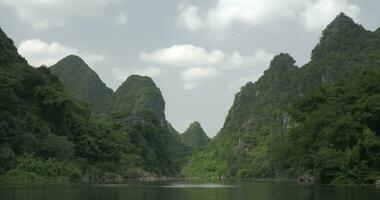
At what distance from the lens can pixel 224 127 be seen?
500 feet

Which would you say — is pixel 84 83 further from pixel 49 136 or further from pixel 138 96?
pixel 49 136

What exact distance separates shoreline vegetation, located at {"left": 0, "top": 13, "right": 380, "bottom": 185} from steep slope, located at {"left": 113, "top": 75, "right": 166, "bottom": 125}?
0.35 metres

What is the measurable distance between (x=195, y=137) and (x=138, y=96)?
59.8m

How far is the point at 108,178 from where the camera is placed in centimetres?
6719

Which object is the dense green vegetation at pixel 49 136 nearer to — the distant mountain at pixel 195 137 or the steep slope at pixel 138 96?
the steep slope at pixel 138 96

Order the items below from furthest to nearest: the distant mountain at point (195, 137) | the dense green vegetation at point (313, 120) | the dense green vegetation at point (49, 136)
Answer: the distant mountain at point (195, 137) → the dense green vegetation at point (49, 136) → the dense green vegetation at point (313, 120)

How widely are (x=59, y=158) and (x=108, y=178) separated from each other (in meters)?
10.8

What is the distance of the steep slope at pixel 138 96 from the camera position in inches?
5349

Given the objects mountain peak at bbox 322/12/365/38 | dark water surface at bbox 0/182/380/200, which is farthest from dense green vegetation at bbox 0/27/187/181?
mountain peak at bbox 322/12/365/38

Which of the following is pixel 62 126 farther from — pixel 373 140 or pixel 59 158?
pixel 373 140

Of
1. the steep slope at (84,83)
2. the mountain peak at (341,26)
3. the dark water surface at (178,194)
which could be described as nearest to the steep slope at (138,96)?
the steep slope at (84,83)

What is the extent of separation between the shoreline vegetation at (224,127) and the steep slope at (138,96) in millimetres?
354

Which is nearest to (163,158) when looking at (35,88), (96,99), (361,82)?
(96,99)

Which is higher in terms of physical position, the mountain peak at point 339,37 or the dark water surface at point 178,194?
the mountain peak at point 339,37
